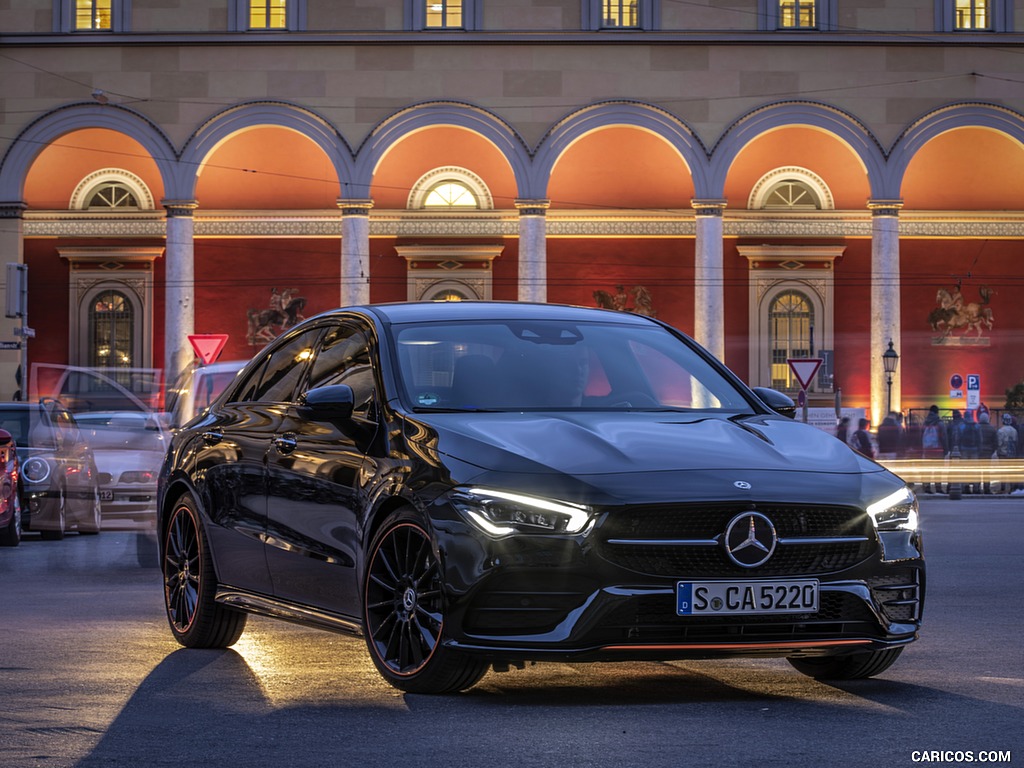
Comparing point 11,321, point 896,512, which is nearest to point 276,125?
point 11,321

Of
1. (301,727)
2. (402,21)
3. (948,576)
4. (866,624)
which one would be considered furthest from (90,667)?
(402,21)

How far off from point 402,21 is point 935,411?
1643cm

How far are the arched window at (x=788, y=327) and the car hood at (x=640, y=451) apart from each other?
41946 mm

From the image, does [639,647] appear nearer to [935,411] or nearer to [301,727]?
[301,727]

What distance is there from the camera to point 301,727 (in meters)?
6.12

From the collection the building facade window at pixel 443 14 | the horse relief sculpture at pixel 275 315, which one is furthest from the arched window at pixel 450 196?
the building facade window at pixel 443 14

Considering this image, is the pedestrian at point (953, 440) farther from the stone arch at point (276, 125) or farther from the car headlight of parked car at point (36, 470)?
the car headlight of parked car at point (36, 470)

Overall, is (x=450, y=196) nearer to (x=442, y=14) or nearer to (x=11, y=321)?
(x=442, y=14)

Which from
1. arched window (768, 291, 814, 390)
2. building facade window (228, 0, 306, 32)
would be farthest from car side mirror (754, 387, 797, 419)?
arched window (768, 291, 814, 390)

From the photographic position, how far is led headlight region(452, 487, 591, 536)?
630 cm

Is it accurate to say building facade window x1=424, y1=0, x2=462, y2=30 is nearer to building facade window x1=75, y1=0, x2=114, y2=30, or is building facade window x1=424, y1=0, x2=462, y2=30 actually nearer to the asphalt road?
building facade window x1=75, y1=0, x2=114, y2=30

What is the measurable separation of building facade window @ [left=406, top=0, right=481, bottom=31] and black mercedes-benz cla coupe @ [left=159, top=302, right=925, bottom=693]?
3759 cm

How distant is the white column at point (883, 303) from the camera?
150 ft

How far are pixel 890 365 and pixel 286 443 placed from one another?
1525 inches
